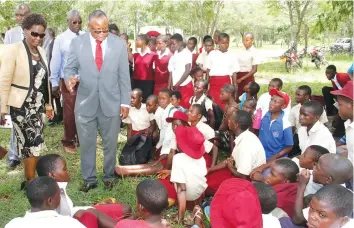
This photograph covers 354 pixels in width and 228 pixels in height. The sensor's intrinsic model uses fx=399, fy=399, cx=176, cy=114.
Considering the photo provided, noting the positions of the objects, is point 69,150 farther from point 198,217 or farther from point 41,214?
point 41,214

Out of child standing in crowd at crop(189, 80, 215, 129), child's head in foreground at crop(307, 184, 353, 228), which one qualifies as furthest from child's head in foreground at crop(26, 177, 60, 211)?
child standing in crowd at crop(189, 80, 215, 129)

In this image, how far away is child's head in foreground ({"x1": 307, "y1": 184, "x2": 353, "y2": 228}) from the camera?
7.17 ft

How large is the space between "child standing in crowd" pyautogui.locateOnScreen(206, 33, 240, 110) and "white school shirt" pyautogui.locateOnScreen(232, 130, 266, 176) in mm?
2452

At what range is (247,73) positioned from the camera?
675cm

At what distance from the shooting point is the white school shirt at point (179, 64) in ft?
20.4

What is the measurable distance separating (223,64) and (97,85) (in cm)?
290

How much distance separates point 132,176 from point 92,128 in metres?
0.74

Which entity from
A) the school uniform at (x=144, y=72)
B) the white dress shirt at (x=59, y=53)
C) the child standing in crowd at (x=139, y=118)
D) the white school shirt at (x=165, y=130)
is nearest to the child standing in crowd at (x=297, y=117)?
the white school shirt at (x=165, y=130)

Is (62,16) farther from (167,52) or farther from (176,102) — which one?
(176,102)

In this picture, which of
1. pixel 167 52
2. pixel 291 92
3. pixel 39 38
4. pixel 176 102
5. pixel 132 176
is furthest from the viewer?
pixel 291 92

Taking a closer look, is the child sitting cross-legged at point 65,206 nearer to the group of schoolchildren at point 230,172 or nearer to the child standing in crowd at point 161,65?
the group of schoolchildren at point 230,172

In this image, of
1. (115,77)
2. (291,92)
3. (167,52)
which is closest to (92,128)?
(115,77)

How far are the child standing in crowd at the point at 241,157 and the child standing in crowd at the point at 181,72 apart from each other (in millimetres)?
2236

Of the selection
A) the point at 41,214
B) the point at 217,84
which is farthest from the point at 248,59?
the point at 41,214
